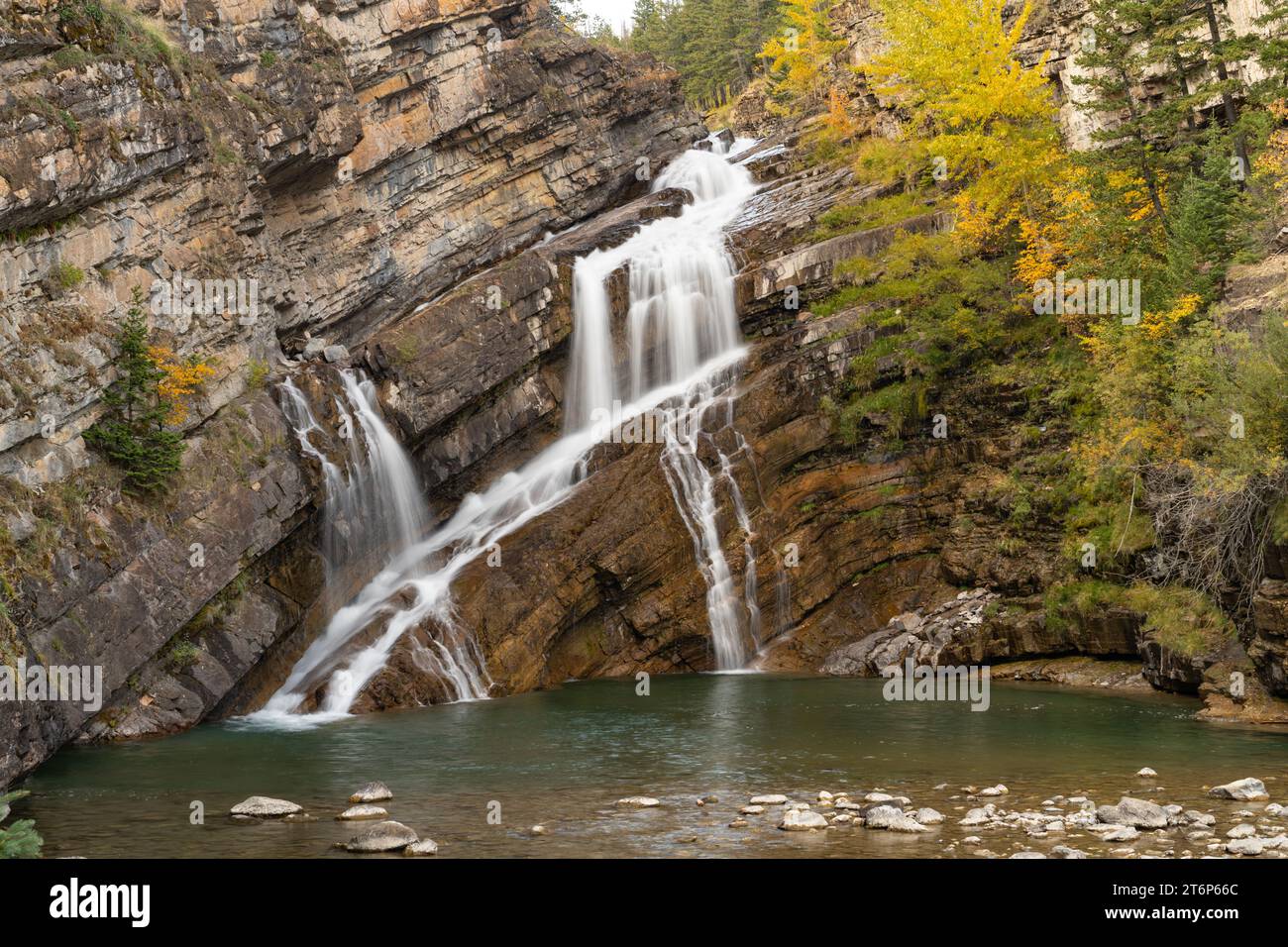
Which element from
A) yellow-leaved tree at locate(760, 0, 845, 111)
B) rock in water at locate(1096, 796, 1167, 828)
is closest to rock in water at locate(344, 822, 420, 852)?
rock in water at locate(1096, 796, 1167, 828)

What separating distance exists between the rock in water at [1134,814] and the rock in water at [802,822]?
11.0ft

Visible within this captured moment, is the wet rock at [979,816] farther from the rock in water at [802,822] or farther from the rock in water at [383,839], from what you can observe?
the rock in water at [383,839]

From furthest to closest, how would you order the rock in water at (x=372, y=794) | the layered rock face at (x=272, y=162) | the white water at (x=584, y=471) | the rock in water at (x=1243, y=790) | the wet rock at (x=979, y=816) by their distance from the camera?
1. the white water at (x=584, y=471)
2. the layered rock face at (x=272, y=162)
3. the rock in water at (x=372, y=794)
4. the rock in water at (x=1243, y=790)
5. the wet rock at (x=979, y=816)

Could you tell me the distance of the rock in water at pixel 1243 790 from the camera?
15.1 meters

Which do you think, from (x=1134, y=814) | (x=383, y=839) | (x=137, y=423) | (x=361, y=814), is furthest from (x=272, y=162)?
(x=1134, y=814)

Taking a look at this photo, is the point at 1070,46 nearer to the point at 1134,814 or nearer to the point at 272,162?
the point at 272,162

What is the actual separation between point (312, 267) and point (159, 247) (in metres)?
9.77

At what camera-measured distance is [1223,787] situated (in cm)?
1547

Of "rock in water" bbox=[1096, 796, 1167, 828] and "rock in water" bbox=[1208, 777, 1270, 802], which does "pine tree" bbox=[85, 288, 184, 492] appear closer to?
"rock in water" bbox=[1096, 796, 1167, 828]

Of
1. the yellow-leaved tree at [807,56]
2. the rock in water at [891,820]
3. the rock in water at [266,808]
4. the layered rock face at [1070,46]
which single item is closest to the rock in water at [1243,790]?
the rock in water at [891,820]

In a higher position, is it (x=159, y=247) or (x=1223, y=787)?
(x=159, y=247)

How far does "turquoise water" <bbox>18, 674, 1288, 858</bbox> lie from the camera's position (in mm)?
14656
